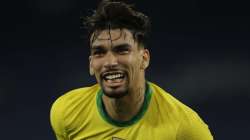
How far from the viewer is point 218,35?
419 cm

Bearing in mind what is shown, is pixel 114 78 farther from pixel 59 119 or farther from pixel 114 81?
pixel 59 119

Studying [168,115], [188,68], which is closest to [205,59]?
[188,68]

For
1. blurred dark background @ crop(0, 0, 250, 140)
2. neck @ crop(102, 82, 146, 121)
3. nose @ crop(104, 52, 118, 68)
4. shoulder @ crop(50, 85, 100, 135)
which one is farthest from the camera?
blurred dark background @ crop(0, 0, 250, 140)

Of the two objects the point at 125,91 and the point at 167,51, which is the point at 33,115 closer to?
the point at 167,51

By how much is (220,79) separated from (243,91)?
0.17 m

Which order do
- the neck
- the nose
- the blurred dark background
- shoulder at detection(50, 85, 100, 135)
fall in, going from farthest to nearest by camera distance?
the blurred dark background
shoulder at detection(50, 85, 100, 135)
the neck
the nose

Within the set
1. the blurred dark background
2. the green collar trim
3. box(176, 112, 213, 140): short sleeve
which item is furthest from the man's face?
the blurred dark background

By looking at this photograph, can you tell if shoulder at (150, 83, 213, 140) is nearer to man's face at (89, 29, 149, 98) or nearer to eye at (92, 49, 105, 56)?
man's face at (89, 29, 149, 98)

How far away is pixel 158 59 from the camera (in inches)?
166

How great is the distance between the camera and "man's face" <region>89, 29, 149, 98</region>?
7.46ft

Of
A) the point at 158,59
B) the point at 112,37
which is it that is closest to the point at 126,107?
the point at 112,37

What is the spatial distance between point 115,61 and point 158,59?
6.42ft

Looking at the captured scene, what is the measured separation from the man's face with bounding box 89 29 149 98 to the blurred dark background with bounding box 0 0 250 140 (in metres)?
1.82

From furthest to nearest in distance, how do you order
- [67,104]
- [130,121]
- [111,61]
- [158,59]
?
[158,59], [67,104], [130,121], [111,61]
